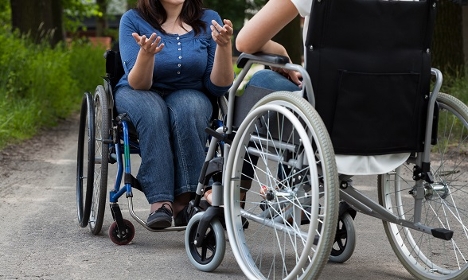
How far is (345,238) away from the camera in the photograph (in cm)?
471

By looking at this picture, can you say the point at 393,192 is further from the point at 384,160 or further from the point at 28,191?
the point at 28,191

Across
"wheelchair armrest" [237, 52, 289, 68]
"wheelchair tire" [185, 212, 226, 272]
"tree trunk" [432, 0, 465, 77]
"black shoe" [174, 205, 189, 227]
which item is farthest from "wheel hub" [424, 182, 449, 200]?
"tree trunk" [432, 0, 465, 77]

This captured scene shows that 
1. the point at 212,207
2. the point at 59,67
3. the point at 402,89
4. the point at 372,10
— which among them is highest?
the point at 372,10

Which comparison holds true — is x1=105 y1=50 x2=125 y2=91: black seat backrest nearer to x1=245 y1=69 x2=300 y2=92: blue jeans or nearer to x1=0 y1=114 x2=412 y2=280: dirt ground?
x1=0 y1=114 x2=412 y2=280: dirt ground

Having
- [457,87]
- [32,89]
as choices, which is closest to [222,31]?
[457,87]

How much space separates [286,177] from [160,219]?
3.70 feet

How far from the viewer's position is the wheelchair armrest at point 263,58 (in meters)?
4.01

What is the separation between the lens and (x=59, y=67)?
13.8 metres

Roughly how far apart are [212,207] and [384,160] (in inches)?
33.7

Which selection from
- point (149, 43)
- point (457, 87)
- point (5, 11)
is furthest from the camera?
point (5, 11)

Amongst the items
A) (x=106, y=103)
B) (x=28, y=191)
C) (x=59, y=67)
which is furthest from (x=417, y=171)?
(x=59, y=67)

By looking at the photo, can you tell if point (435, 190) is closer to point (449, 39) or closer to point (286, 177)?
point (286, 177)

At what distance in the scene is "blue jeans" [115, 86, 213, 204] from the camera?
5082mm

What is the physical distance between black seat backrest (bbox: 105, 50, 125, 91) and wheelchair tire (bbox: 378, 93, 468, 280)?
1571 mm
